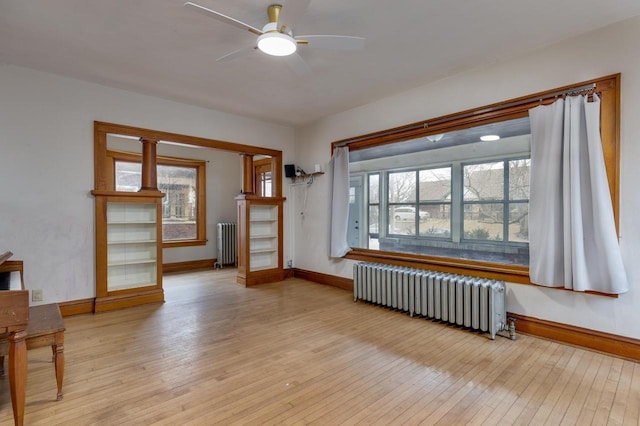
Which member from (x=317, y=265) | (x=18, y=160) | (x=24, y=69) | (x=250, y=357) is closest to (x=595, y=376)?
(x=250, y=357)

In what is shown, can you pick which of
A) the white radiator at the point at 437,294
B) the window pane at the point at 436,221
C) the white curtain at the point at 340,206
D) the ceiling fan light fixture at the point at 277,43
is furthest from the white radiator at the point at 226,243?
the ceiling fan light fixture at the point at 277,43

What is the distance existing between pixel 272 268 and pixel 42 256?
3060 mm

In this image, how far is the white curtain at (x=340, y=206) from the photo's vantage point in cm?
476

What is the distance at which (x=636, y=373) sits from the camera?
2283 mm

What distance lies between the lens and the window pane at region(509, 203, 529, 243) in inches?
132

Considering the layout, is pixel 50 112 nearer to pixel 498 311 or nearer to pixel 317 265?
pixel 317 265

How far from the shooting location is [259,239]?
18.1 ft

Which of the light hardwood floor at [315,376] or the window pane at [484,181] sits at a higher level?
the window pane at [484,181]

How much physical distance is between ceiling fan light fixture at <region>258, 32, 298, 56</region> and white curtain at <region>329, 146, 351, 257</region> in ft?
8.12

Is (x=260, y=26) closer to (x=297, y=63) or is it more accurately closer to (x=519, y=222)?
(x=297, y=63)

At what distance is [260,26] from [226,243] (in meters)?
5.03

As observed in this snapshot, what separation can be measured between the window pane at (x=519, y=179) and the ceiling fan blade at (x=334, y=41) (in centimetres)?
230

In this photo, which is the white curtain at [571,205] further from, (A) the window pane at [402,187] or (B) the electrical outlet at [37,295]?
(B) the electrical outlet at [37,295]

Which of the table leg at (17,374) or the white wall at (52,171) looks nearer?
the table leg at (17,374)
